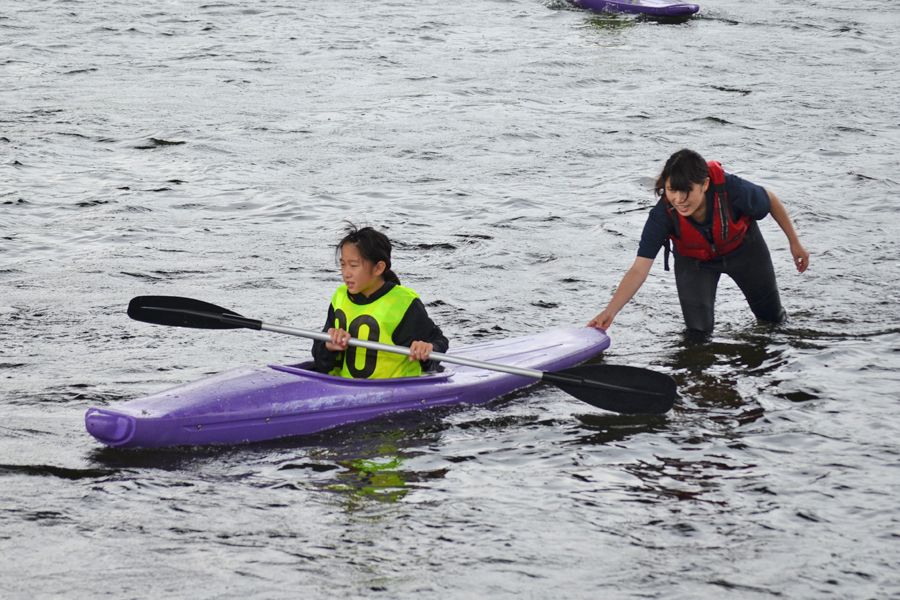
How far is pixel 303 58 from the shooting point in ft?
49.9

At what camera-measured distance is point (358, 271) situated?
14.4 feet

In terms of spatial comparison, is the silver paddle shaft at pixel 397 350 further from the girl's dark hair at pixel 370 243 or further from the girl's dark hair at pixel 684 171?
the girl's dark hair at pixel 684 171

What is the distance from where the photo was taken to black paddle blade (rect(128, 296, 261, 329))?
474 cm

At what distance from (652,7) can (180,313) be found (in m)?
15.0

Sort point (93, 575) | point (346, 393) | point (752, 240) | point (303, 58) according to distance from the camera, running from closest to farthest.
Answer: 1. point (93, 575)
2. point (346, 393)
3. point (752, 240)
4. point (303, 58)

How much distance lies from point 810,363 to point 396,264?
3.11m

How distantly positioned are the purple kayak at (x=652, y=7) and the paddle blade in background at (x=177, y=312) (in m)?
14.8

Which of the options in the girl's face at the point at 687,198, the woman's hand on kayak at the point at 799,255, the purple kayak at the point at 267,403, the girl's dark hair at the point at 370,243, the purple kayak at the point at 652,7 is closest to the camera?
the purple kayak at the point at 267,403

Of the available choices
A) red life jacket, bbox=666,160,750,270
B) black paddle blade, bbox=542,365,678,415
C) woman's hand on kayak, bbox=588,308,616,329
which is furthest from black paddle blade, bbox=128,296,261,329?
red life jacket, bbox=666,160,750,270

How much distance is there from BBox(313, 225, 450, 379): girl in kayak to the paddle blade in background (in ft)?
1.72

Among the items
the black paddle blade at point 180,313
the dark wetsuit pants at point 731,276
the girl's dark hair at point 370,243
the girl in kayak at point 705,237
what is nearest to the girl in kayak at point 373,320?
the girl's dark hair at point 370,243

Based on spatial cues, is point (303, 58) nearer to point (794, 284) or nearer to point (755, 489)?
point (794, 284)

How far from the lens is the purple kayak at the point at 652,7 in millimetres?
17797

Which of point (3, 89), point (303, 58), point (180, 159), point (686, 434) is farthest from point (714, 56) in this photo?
point (686, 434)
